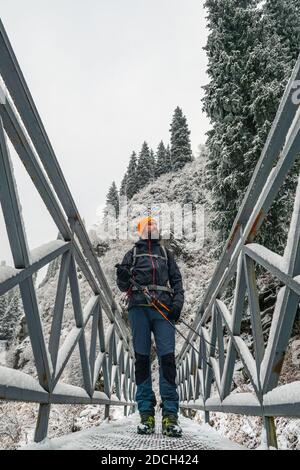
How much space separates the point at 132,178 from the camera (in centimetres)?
5747

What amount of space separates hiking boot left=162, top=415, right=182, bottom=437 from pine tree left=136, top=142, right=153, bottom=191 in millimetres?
52730

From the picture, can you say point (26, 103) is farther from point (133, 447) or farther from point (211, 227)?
point (211, 227)

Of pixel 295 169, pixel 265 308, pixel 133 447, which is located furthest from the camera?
pixel 265 308

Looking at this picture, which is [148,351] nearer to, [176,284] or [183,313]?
[176,284]

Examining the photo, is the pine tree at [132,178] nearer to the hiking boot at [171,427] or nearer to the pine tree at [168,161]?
the pine tree at [168,161]

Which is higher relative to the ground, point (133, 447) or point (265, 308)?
point (265, 308)

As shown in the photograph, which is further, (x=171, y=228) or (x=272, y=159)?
(x=171, y=228)

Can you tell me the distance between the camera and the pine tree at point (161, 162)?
5725cm

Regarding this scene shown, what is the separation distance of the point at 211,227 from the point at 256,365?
8767 millimetres

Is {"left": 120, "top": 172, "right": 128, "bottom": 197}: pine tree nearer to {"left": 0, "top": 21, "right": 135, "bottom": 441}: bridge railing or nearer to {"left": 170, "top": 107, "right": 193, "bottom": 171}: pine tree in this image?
{"left": 170, "top": 107, "right": 193, "bottom": 171}: pine tree

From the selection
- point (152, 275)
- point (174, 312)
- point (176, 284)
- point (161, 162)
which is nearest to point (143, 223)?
point (152, 275)

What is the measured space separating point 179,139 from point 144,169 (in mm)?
7305

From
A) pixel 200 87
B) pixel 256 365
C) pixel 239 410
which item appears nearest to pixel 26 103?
pixel 256 365

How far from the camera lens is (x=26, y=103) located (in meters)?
1.61
